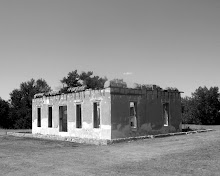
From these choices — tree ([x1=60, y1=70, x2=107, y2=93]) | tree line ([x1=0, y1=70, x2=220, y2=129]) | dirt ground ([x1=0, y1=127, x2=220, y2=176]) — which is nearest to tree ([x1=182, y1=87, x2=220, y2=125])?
tree line ([x1=0, y1=70, x2=220, y2=129])

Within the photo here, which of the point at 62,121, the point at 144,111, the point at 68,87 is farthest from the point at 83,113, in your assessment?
the point at 68,87

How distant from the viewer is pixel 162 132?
19.4 meters

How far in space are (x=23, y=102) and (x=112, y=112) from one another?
30.1m

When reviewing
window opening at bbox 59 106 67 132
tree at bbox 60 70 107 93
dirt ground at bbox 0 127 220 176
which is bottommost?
dirt ground at bbox 0 127 220 176

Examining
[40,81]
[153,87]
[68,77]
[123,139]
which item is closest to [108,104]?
[123,139]

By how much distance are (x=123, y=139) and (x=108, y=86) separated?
10.8ft

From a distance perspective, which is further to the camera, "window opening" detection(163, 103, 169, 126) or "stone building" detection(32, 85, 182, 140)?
"window opening" detection(163, 103, 169, 126)

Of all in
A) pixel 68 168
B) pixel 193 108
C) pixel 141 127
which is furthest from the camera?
pixel 193 108

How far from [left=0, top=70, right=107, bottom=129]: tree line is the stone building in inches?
723

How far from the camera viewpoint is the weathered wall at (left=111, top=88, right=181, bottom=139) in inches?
647

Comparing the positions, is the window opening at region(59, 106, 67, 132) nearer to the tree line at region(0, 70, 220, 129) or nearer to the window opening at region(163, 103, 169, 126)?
the window opening at region(163, 103, 169, 126)

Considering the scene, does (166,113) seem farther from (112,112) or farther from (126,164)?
(126,164)

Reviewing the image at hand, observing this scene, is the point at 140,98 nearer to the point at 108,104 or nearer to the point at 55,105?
the point at 108,104

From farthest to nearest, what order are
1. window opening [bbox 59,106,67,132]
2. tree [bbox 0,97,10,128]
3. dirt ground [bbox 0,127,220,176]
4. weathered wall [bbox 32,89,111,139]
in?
tree [bbox 0,97,10,128]
window opening [bbox 59,106,67,132]
weathered wall [bbox 32,89,111,139]
dirt ground [bbox 0,127,220,176]
